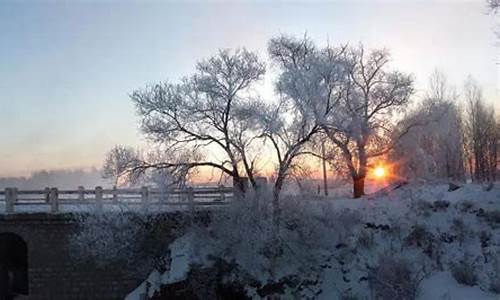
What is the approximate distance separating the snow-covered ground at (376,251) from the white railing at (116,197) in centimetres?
199

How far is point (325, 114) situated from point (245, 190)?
6495mm

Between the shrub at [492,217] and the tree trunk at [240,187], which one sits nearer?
the shrub at [492,217]

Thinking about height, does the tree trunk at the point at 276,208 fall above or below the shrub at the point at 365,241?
above

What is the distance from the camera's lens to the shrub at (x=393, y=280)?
48.8ft

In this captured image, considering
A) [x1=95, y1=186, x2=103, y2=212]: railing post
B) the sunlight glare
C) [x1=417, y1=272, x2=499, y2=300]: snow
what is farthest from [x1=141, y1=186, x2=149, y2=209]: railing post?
the sunlight glare

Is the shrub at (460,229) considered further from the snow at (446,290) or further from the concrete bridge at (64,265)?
the concrete bridge at (64,265)

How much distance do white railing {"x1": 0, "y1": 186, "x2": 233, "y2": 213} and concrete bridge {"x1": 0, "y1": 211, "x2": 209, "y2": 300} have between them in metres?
0.60

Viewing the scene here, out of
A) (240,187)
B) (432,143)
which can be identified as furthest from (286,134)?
(432,143)

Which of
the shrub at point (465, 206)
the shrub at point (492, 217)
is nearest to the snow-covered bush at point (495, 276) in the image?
the shrub at point (492, 217)

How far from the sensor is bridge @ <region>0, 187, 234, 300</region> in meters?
20.1

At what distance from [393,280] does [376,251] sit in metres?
2.35

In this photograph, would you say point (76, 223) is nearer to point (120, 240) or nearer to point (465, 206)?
point (120, 240)

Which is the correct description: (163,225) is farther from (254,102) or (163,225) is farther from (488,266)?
(488,266)

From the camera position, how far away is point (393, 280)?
15.4 m
